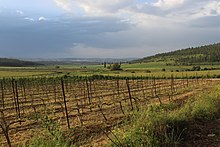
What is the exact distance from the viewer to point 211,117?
452 inches

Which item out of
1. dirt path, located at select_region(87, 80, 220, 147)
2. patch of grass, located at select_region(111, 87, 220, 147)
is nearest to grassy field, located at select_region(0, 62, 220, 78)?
patch of grass, located at select_region(111, 87, 220, 147)

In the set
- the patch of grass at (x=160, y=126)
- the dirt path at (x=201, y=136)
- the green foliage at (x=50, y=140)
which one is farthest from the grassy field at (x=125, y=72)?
the green foliage at (x=50, y=140)

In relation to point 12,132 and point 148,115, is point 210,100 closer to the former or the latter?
point 148,115

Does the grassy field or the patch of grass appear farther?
the grassy field

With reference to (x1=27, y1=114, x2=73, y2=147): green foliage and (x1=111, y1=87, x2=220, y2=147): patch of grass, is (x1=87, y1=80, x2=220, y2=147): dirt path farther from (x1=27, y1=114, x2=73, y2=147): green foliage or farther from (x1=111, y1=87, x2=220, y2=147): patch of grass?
(x1=27, y1=114, x2=73, y2=147): green foliage

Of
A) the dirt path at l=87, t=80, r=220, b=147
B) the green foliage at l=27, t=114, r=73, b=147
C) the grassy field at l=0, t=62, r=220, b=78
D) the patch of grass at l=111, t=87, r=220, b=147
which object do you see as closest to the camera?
the green foliage at l=27, t=114, r=73, b=147

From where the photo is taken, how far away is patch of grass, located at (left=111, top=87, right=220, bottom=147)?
25.2 ft

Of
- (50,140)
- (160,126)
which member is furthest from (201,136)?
(50,140)

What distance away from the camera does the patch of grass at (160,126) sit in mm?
7684

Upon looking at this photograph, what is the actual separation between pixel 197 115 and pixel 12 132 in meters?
7.17

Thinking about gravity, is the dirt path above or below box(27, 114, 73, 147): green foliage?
below

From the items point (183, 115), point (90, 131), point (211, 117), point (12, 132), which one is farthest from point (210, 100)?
point (12, 132)

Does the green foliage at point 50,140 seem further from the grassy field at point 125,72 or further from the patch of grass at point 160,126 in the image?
the grassy field at point 125,72

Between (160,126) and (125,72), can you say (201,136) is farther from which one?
(125,72)
